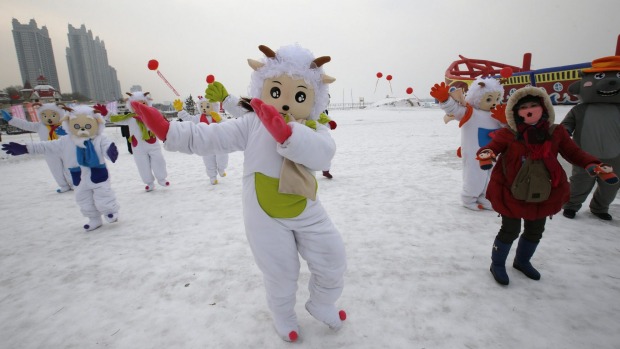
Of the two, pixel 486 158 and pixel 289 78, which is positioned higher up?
pixel 289 78

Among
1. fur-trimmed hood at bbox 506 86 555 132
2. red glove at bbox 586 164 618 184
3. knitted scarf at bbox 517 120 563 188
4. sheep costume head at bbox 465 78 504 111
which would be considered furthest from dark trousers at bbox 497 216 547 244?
sheep costume head at bbox 465 78 504 111

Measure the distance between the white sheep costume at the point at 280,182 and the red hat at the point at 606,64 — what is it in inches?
132

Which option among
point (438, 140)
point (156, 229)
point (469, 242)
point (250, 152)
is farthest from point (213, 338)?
point (438, 140)

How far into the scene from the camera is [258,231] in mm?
1685

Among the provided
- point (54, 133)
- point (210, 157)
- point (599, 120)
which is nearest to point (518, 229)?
point (599, 120)

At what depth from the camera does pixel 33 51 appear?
77.4 m

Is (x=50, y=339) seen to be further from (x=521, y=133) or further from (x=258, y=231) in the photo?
(x=521, y=133)

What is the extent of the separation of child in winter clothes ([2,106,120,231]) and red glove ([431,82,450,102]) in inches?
163

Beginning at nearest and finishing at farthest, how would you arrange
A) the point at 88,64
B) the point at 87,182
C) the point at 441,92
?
the point at 441,92
the point at 87,182
the point at 88,64

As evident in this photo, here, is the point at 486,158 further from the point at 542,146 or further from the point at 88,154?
the point at 88,154

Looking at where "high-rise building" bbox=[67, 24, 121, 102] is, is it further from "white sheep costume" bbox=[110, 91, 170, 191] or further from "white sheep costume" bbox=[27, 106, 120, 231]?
"white sheep costume" bbox=[27, 106, 120, 231]

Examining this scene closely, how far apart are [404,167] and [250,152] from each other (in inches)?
216

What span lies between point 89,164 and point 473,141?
16.5 feet

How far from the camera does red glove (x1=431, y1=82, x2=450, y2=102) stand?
3438 mm
